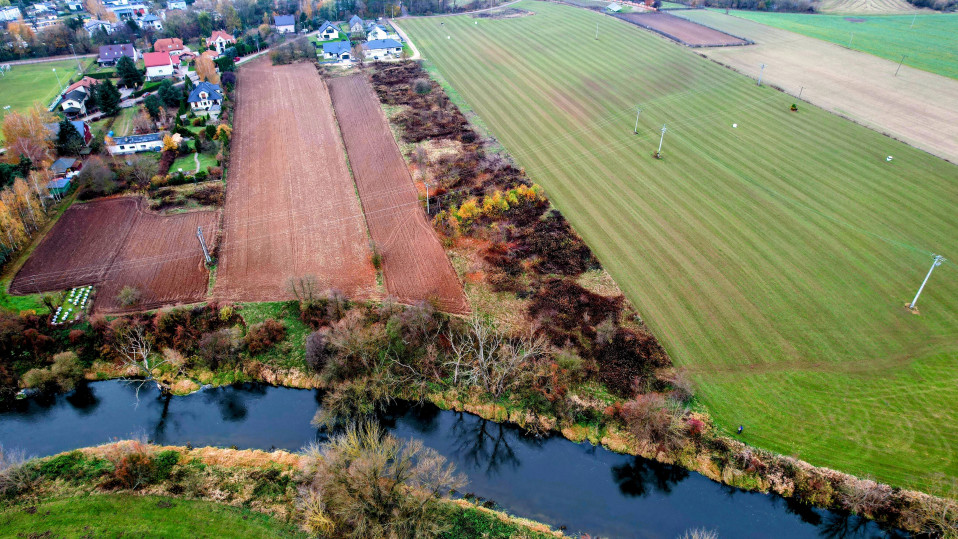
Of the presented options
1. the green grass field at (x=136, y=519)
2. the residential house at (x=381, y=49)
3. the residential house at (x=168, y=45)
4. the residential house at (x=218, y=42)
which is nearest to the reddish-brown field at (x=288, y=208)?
the green grass field at (x=136, y=519)

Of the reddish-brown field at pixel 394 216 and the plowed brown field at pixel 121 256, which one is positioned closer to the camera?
the plowed brown field at pixel 121 256

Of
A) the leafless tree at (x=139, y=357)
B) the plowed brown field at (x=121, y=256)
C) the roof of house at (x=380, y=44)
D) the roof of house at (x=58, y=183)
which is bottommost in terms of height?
the leafless tree at (x=139, y=357)

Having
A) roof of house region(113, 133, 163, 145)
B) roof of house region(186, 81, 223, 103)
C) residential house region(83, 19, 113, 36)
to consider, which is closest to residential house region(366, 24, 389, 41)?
roof of house region(186, 81, 223, 103)

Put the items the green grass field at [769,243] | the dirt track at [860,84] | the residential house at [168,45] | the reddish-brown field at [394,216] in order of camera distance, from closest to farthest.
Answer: the green grass field at [769,243]
the reddish-brown field at [394,216]
the dirt track at [860,84]
the residential house at [168,45]

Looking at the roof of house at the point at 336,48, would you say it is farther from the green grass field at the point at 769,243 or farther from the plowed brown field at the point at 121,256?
the plowed brown field at the point at 121,256

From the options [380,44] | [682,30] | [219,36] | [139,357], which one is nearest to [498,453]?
[139,357]

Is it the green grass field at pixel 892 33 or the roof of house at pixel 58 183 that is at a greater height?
the green grass field at pixel 892 33

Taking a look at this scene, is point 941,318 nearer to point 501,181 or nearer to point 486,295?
point 486,295
